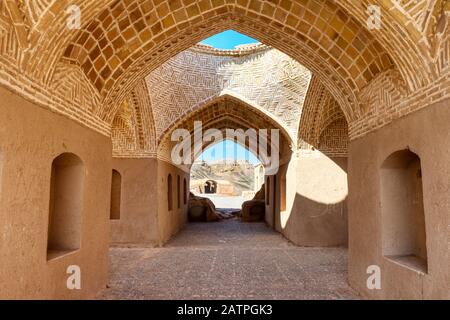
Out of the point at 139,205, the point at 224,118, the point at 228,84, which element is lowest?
the point at 139,205


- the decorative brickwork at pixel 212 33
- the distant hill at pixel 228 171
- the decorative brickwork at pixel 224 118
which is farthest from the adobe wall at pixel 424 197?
the distant hill at pixel 228 171

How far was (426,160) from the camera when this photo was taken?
10.5 feet

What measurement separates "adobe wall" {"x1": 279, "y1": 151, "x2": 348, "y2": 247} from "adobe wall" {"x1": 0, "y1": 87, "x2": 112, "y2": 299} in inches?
243

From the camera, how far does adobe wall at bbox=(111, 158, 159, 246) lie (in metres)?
8.83

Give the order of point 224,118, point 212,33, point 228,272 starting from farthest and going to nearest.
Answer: point 224,118, point 228,272, point 212,33

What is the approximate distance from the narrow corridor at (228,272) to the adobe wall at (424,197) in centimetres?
85

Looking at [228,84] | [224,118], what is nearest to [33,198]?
[228,84]

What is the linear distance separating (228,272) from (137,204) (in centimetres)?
391

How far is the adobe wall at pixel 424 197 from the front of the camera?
2.97 meters

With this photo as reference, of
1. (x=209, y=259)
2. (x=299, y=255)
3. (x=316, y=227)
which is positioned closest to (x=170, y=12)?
(x=209, y=259)

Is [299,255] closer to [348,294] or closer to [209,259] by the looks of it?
[209,259]

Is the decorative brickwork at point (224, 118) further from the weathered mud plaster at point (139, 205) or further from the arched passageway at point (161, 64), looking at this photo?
the arched passageway at point (161, 64)

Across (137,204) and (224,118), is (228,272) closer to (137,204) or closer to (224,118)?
(137,204)

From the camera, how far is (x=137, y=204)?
8922 millimetres
